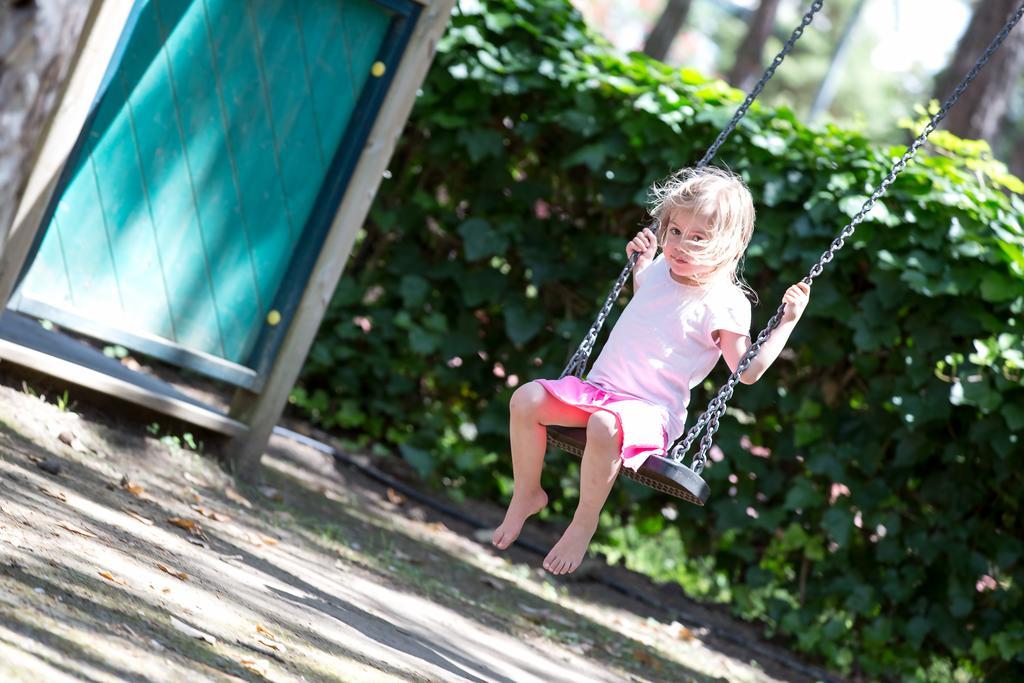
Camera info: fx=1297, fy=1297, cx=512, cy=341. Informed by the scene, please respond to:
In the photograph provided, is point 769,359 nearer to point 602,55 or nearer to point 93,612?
point 93,612

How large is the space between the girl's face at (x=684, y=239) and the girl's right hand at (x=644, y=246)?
2.7 inches

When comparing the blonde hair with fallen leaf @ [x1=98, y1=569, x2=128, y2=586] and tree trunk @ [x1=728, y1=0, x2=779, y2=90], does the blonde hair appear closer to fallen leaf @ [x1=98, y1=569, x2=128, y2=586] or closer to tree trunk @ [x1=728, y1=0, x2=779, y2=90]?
fallen leaf @ [x1=98, y1=569, x2=128, y2=586]

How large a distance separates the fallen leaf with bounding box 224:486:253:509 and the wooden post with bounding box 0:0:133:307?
1146mm

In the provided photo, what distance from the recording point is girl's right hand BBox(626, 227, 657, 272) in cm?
424

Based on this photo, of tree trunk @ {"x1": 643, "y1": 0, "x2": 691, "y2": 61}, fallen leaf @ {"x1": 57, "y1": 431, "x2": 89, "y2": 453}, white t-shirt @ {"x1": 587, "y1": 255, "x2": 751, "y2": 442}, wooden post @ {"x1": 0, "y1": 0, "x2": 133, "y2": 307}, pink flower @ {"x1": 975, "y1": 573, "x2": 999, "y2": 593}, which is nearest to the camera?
Result: white t-shirt @ {"x1": 587, "y1": 255, "x2": 751, "y2": 442}

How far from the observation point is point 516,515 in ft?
13.8

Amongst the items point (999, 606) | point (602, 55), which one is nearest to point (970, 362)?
point (999, 606)

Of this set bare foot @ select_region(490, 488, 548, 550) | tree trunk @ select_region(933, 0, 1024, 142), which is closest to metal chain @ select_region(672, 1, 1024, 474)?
bare foot @ select_region(490, 488, 548, 550)

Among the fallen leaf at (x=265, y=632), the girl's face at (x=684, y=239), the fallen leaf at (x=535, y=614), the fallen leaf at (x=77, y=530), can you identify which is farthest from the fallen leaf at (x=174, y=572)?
the fallen leaf at (x=535, y=614)

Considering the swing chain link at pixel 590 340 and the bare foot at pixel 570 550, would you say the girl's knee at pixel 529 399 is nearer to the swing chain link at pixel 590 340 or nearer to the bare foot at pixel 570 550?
the swing chain link at pixel 590 340

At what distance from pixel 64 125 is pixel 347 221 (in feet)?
4.34

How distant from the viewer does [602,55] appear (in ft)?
22.0

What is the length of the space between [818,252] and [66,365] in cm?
339

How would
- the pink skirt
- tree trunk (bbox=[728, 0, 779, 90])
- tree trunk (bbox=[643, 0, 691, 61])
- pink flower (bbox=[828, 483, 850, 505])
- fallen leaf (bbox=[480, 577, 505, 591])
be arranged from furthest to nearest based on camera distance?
tree trunk (bbox=[728, 0, 779, 90])
tree trunk (bbox=[643, 0, 691, 61])
pink flower (bbox=[828, 483, 850, 505])
fallen leaf (bbox=[480, 577, 505, 591])
the pink skirt
